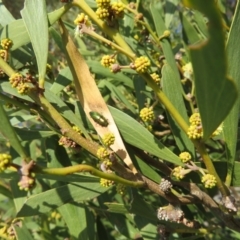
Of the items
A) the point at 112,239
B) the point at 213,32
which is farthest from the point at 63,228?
the point at 213,32

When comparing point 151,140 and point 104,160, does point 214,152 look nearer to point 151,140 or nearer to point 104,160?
point 151,140

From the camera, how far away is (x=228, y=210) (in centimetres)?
89

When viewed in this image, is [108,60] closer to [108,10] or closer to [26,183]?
[108,10]

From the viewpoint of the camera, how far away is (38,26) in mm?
896

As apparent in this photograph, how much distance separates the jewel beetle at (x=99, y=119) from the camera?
0.90 metres

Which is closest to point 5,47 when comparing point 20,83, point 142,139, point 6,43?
point 6,43

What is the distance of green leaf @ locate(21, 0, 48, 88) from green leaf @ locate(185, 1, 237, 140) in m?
0.41

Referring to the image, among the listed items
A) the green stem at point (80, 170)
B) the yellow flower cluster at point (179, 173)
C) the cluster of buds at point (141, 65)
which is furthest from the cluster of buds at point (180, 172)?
the cluster of buds at point (141, 65)

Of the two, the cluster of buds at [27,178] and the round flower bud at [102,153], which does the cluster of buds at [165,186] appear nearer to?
the round flower bud at [102,153]

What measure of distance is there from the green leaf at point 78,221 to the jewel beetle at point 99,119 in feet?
1.27

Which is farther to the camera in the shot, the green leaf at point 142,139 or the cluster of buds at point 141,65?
the green leaf at point 142,139

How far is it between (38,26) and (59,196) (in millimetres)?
383

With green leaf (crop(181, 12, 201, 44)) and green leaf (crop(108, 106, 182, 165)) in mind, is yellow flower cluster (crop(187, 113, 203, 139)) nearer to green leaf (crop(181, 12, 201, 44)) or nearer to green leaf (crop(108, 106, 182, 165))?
green leaf (crop(108, 106, 182, 165))

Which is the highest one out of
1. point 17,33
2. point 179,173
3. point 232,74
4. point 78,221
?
point 17,33
